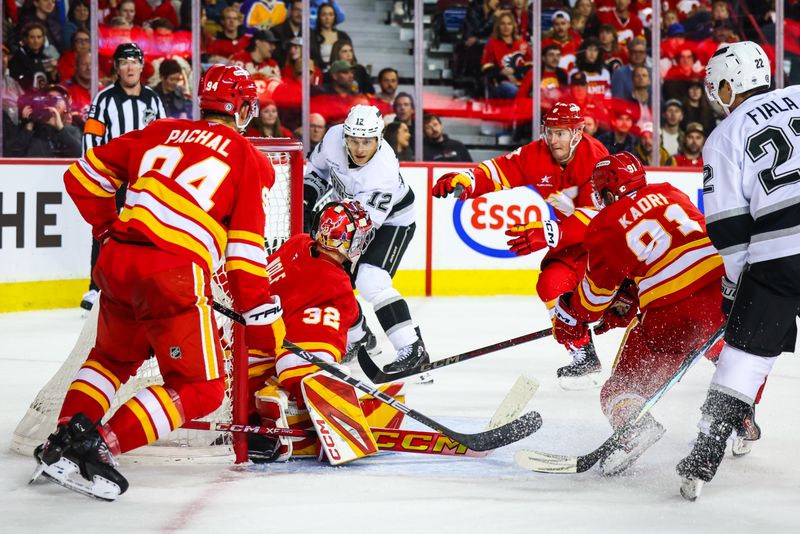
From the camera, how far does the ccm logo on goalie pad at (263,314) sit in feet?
9.24

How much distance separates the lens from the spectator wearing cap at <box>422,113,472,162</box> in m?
7.44

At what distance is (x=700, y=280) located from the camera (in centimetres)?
323

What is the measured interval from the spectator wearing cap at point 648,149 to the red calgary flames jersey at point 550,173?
3.17 metres

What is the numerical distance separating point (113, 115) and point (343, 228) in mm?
2774

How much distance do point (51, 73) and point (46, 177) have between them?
1.12m

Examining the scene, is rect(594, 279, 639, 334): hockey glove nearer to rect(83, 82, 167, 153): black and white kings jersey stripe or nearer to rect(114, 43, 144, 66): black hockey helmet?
rect(83, 82, 167, 153): black and white kings jersey stripe

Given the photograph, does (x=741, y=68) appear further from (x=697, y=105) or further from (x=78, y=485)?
(x=697, y=105)

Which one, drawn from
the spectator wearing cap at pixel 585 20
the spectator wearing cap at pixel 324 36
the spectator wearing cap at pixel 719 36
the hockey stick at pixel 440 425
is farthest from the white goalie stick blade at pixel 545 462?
the spectator wearing cap at pixel 719 36

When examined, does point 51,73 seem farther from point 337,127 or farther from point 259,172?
point 259,172

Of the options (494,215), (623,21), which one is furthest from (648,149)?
(494,215)

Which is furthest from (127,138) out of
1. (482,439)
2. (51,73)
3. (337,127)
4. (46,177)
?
(51,73)

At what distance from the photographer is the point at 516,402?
3.48 m

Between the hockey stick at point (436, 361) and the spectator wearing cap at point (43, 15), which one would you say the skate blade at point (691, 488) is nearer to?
the hockey stick at point (436, 361)

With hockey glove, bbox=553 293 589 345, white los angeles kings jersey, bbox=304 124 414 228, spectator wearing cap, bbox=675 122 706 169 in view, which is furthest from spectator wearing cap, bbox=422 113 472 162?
hockey glove, bbox=553 293 589 345
